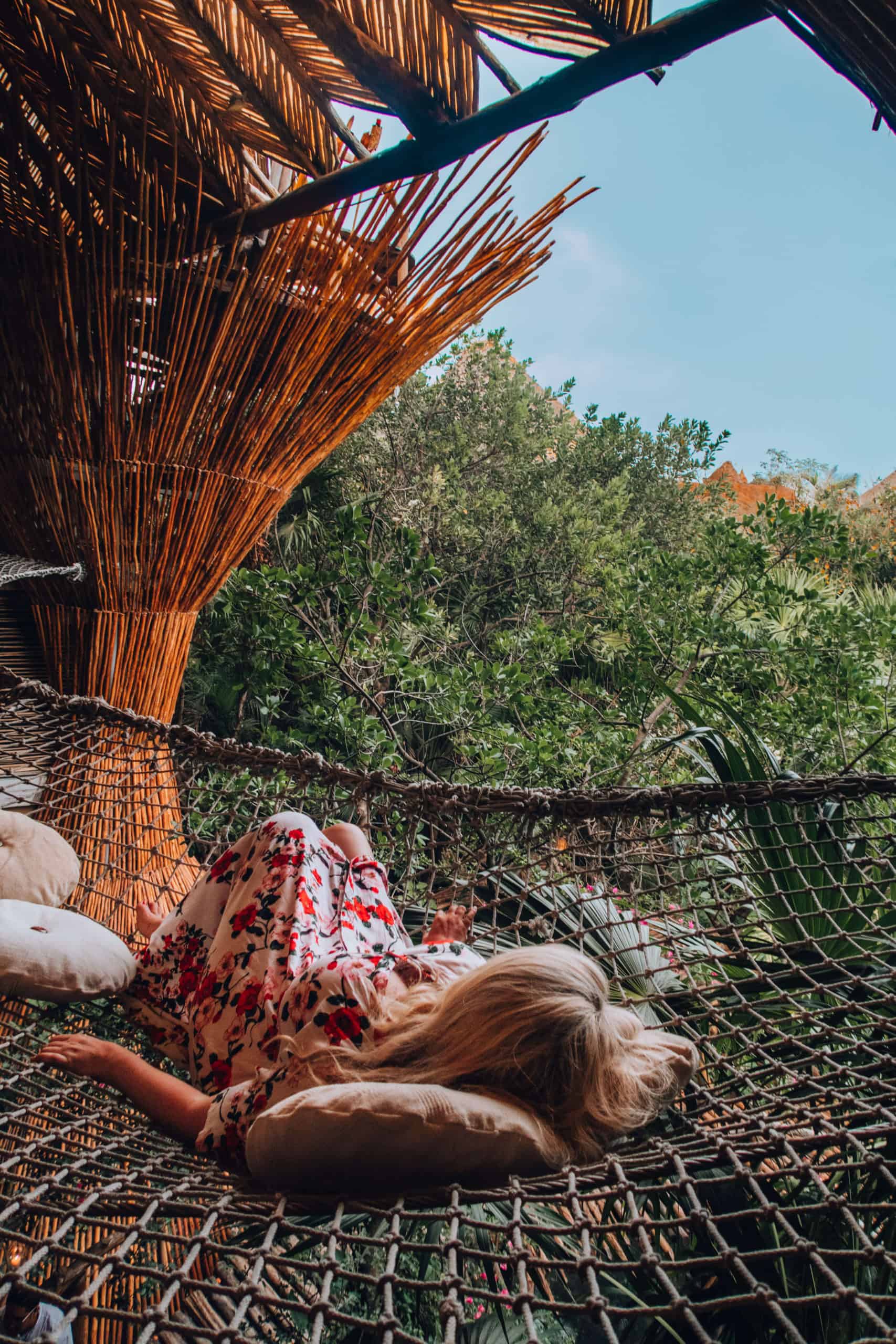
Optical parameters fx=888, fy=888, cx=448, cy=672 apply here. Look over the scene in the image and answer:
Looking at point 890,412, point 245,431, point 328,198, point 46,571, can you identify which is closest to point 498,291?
point 328,198

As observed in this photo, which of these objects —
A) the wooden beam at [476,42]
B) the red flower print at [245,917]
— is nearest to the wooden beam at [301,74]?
the wooden beam at [476,42]

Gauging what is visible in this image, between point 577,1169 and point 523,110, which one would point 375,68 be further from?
point 577,1169

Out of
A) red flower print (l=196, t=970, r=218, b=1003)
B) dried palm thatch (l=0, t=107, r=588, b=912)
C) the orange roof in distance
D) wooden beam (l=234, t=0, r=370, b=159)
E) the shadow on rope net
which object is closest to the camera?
the shadow on rope net

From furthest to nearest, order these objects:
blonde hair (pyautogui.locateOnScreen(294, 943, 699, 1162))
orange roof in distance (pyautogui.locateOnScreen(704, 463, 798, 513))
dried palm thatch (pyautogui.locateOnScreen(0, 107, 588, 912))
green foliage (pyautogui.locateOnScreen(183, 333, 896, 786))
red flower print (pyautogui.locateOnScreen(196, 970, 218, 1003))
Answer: orange roof in distance (pyautogui.locateOnScreen(704, 463, 798, 513)) < green foliage (pyautogui.locateOnScreen(183, 333, 896, 786)) < dried palm thatch (pyautogui.locateOnScreen(0, 107, 588, 912)) < red flower print (pyautogui.locateOnScreen(196, 970, 218, 1003)) < blonde hair (pyautogui.locateOnScreen(294, 943, 699, 1162))

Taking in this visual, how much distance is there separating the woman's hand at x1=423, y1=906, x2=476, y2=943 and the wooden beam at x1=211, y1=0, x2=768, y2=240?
51.1 inches

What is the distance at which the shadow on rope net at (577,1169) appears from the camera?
0.73 meters

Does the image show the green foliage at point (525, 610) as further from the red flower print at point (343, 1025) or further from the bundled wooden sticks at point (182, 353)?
the red flower print at point (343, 1025)

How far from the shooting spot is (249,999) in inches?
48.8

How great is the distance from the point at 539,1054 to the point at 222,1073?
20.2 inches

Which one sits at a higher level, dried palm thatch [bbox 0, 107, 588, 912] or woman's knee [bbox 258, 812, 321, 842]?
dried palm thatch [bbox 0, 107, 588, 912]

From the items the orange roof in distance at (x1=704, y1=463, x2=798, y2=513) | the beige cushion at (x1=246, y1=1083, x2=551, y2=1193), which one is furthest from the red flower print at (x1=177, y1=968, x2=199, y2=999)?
the orange roof in distance at (x1=704, y1=463, x2=798, y2=513)

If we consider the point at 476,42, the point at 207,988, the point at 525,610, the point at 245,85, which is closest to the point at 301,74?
the point at 245,85

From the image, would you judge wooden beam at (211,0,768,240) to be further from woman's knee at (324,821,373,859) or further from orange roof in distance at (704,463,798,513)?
orange roof in distance at (704,463,798,513)

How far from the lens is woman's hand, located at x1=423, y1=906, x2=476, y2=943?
1532 mm
